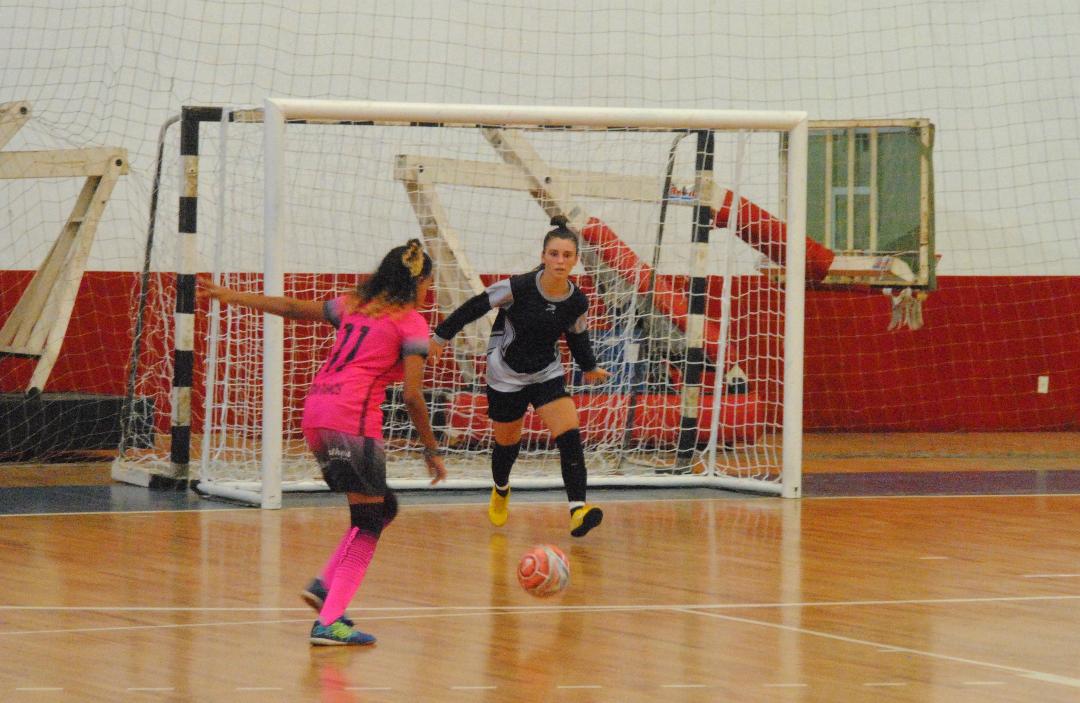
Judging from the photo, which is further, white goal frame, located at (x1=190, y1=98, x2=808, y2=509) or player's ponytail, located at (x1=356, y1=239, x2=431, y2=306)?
white goal frame, located at (x1=190, y1=98, x2=808, y2=509)

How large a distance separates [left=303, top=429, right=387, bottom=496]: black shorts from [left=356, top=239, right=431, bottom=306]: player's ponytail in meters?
0.54

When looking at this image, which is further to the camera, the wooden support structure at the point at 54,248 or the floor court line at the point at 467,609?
the wooden support structure at the point at 54,248

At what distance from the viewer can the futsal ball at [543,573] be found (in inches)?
246

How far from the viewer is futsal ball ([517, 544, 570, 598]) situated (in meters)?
6.25

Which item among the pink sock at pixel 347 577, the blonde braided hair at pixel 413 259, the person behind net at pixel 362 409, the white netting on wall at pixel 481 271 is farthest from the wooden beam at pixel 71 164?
the pink sock at pixel 347 577

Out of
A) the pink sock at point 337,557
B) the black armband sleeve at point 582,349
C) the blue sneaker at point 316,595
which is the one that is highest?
the black armband sleeve at point 582,349

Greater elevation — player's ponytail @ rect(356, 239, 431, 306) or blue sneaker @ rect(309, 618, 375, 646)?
player's ponytail @ rect(356, 239, 431, 306)

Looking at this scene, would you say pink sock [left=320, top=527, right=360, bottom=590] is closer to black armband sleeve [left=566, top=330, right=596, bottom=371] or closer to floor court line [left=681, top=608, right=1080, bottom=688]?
floor court line [left=681, top=608, right=1080, bottom=688]

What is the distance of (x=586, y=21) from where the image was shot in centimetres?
1477

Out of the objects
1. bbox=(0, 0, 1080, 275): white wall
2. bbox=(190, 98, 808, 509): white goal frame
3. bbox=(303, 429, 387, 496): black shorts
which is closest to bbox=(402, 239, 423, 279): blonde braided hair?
bbox=(303, 429, 387, 496): black shorts

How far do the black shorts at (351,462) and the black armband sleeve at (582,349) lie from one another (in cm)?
300

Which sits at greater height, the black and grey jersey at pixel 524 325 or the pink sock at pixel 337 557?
the black and grey jersey at pixel 524 325

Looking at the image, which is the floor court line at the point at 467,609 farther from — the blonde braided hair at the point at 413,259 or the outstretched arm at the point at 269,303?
the blonde braided hair at the point at 413,259

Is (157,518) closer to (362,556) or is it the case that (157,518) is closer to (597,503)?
(597,503)
